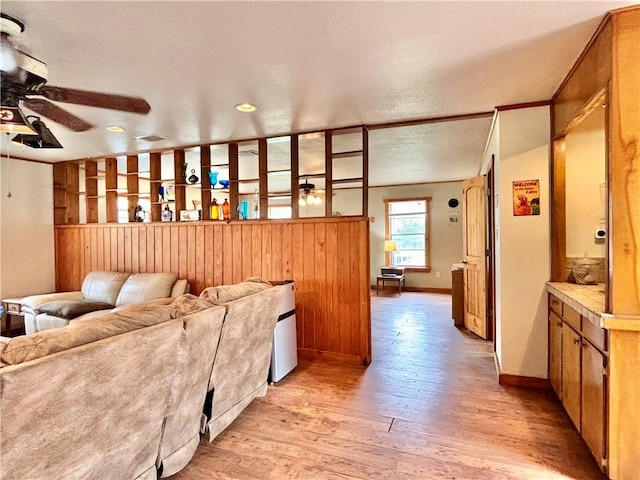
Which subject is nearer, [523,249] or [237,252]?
[523,249]

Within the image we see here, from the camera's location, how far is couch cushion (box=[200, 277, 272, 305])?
2140 millimetres

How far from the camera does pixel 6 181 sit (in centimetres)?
469

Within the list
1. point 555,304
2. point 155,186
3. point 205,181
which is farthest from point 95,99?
point 555,304

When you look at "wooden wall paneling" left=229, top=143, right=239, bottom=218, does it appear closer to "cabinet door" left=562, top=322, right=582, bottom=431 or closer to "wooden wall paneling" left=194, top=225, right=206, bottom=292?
"wooden wall paneling" left=194, top=225, right=206, bottom=292

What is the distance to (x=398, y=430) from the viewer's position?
2383mm

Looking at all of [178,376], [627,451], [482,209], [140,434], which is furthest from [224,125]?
[627,451]

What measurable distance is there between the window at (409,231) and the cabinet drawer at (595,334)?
19.6 ft

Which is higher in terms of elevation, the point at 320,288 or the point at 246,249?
the point at 246,249

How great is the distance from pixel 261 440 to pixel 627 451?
2.02 meters

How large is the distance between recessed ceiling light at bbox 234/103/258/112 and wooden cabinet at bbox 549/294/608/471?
284cm

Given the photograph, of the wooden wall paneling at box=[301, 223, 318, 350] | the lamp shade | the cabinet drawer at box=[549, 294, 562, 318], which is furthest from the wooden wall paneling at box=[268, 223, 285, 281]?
the cabinet drawer at box=[549, 294, 562, 318]

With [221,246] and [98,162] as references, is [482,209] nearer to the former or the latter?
[221,246]

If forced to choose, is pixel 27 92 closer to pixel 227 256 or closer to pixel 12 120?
pixel 12 120

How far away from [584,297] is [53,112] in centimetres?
371
